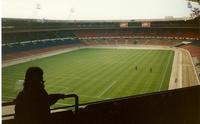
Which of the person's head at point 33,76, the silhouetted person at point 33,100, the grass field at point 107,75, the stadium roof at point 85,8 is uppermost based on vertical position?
the stadium roof at point 85,8

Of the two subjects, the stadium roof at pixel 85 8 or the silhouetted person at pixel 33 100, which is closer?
the silhouetted person at pixel 33 100

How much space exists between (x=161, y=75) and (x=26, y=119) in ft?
28.0

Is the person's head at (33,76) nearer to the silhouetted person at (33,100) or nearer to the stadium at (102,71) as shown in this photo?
the silhouetted person at (33,100)

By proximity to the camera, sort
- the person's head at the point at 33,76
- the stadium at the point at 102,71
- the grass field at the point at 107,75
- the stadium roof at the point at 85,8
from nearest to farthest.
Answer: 1. the person's head at the point at 33,76
2. the stadium roof at the point at 85,8
3. the stadium at the point at 102,71
4. the grass field at the point at 107,75

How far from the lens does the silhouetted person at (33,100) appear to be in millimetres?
1924

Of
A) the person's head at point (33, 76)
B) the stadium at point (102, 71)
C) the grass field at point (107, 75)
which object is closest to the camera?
the person's head at point (33, 76)

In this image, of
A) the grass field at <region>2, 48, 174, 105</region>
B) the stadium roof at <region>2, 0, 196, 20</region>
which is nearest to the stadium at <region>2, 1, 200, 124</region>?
the grass field at <region>2, 48, 174, 105</region>

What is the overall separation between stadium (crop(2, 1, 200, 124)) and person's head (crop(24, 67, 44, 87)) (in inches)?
6.5

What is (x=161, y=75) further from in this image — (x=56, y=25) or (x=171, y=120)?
(x=171, y=120)

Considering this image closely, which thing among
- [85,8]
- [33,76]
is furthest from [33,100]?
[85,8]

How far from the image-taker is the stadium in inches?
106

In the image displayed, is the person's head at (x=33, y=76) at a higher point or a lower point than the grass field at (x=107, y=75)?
higher

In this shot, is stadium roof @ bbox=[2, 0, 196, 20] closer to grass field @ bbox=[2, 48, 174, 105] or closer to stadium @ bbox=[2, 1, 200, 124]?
stadium @ bbox=[2, 1, 200, 124]

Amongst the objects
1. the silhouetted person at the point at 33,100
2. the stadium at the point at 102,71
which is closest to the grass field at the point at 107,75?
the stadium at the point at 102,71
